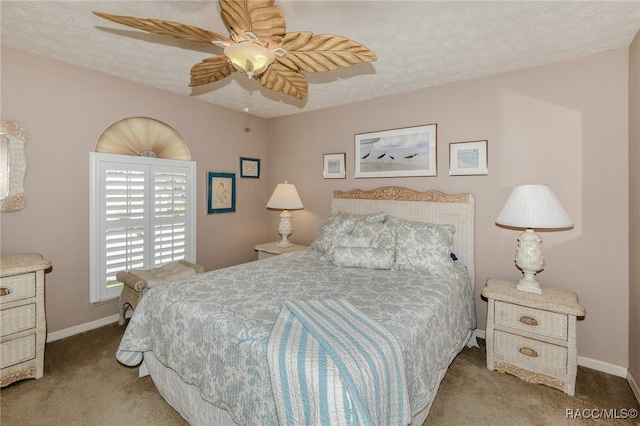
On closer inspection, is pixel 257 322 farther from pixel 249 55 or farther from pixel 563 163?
pixel 563 163

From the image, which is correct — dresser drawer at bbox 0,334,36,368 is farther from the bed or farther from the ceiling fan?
the ceiling fan

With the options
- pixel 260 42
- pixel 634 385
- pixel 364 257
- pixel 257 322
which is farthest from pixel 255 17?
pixel 634 385

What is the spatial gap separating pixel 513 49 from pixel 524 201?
3.89 feet

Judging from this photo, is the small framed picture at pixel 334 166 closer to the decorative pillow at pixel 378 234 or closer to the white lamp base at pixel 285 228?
the white lamp base at pixel 285 228

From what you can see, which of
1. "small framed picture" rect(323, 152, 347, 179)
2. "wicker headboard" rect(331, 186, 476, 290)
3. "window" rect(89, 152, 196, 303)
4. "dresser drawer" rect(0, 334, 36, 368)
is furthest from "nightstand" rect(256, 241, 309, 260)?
"dresser drawer" rect(0, 334, 36, 368)

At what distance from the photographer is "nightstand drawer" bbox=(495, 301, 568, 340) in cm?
223

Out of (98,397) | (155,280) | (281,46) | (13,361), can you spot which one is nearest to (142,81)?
(155,280)

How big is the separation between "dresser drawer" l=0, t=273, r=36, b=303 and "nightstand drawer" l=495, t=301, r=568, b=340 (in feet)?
11.5

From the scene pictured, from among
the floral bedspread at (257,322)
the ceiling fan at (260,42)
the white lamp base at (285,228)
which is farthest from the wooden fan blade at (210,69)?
the white lamp base at (285,228)

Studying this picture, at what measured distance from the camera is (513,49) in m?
2.43

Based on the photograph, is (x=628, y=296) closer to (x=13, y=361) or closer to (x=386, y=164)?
(x=386, y=164)

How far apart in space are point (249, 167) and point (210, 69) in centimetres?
264

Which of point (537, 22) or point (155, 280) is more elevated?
point (537, 22)

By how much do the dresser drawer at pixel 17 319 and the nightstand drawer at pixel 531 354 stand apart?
3511mm
